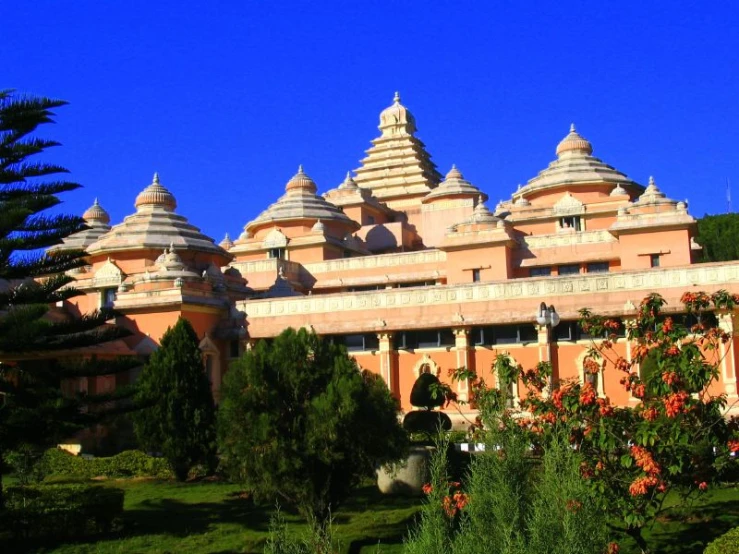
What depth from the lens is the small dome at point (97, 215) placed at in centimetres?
4844

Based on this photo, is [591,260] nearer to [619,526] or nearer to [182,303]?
[182,303]

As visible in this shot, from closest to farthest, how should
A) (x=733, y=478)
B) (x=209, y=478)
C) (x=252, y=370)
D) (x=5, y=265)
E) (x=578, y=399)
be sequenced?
(x=578, y=399)
(x=733, y=478)
(x=252, y=370)
(x=5, y=265)
(x=209, y=478)

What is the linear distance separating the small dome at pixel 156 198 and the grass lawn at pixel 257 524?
20.6 m

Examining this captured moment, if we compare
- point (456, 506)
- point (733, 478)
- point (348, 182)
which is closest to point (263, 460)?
point (456, 506)

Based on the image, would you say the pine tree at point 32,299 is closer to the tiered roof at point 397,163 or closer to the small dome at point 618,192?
the small dome at point 618,192

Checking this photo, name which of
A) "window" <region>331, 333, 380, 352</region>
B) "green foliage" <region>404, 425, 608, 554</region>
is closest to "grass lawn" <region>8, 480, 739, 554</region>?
"green foliage" <region>404, 425, 608, 554</region>

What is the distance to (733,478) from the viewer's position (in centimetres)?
1520

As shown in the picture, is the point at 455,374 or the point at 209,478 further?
the point at 209,478

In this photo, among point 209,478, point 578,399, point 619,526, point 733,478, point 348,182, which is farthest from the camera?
Answer: point 348,182

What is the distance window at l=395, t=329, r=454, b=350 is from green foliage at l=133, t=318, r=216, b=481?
853cm

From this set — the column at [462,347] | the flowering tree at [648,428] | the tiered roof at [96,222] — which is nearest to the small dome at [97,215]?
the tiered roof at [96,222]

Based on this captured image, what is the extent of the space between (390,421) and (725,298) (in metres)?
7.00

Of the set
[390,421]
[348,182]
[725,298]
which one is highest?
[348,182]

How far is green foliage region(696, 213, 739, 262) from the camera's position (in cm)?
5100
